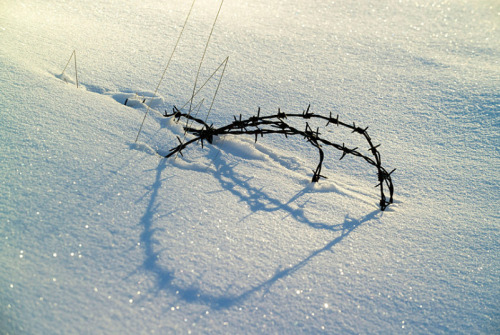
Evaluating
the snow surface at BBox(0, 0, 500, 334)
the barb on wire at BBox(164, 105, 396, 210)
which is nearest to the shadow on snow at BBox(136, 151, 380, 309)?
the snow surface at BBox(0, 0, 500, 334)

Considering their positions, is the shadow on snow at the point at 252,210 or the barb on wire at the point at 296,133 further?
the barb on wire at the point at 296,133

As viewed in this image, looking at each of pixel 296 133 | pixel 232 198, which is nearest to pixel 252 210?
pixel 232 198

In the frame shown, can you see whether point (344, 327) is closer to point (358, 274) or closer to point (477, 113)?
point (358, 274)

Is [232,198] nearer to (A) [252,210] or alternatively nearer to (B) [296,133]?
(A) [252,210]

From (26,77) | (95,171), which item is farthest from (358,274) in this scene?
(26,77)

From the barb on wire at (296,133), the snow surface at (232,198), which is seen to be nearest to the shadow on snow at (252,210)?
the snow surface at (232,198)

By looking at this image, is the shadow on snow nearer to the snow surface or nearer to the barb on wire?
the snow surface

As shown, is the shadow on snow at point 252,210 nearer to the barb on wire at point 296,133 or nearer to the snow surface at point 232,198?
the snow surface at point 232,198

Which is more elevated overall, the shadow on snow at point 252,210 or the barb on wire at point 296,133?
the barb on wire at point 296,133
